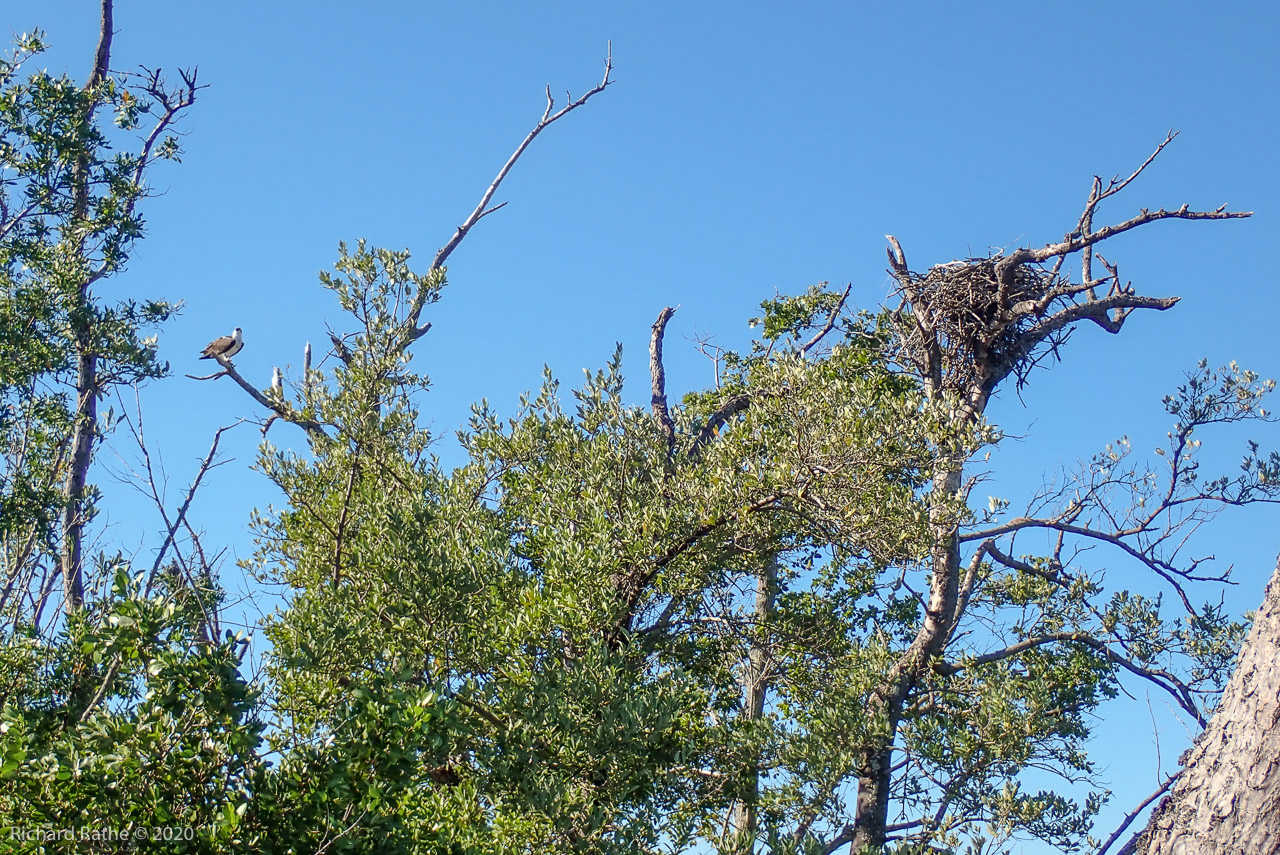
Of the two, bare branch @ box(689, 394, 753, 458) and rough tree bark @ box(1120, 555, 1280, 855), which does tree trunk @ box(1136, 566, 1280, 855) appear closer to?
rough tree bark @ box(1120, 555, 1280, 855)

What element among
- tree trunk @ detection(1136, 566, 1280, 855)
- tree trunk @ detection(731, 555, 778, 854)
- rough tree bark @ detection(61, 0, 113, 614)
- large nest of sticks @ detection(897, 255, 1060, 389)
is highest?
large nest of sticks @ detection(897, 255, 1060, 389)

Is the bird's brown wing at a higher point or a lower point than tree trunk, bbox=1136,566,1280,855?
higher

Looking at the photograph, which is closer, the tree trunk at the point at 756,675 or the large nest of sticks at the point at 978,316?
the tree trunk at the point at 756,675

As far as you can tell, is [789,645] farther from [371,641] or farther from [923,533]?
[371,641]

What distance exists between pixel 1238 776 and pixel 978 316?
26.2ft

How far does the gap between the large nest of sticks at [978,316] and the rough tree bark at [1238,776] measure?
7372 mm

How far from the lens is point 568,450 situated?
8.73 meters

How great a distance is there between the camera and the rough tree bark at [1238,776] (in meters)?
3.75

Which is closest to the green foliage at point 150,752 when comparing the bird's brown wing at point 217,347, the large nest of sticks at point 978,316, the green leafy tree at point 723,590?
the green leafy tree at point 723,590

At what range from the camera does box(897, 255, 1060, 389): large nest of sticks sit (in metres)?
11.2

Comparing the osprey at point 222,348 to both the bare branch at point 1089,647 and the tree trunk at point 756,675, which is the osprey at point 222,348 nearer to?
the tree trunk at point 756,675

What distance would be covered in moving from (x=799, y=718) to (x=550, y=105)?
32.6 ft

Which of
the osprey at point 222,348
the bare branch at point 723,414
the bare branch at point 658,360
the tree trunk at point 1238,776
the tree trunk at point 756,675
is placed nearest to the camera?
the tree trunk at point 1238,776

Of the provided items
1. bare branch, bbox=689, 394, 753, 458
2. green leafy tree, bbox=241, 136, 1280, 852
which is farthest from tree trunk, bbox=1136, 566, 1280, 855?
bare branch, bbox=689, 394, 753, 458
